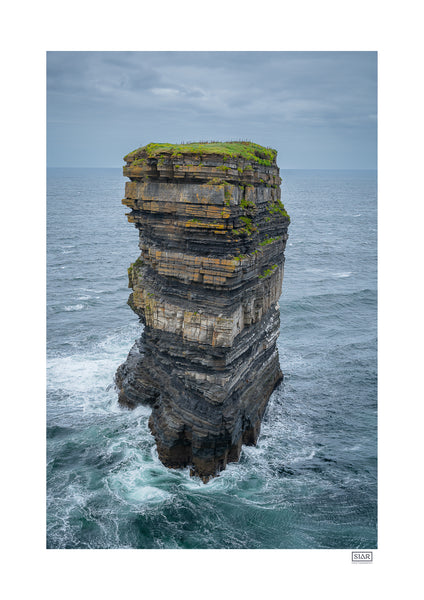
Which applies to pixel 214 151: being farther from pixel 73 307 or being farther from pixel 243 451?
pixel 73 307

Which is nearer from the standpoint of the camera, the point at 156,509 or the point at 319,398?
the point at 156,509

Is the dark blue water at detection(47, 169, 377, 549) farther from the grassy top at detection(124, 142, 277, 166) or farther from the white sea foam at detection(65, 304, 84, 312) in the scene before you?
the grassy top at detection(124, 142, 277, 166)

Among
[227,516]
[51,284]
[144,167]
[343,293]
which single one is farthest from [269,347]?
[51,284]

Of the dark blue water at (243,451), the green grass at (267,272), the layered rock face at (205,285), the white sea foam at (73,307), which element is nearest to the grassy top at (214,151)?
the layered rock face at (205,285)

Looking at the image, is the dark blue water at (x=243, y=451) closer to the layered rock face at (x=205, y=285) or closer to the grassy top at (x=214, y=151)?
the layered rock face at (x=205, y=285)

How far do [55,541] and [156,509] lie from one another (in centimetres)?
545

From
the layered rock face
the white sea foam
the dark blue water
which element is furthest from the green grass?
the white sea foam

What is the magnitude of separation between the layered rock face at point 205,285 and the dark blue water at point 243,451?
2.32 metres

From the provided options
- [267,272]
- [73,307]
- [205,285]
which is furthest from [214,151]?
[73,307]

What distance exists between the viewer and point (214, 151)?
2447 cm

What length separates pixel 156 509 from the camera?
26250 millimetres

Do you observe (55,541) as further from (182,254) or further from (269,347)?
(269,347)

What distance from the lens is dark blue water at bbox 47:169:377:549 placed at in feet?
81.9

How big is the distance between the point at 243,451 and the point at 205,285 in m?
12.7
